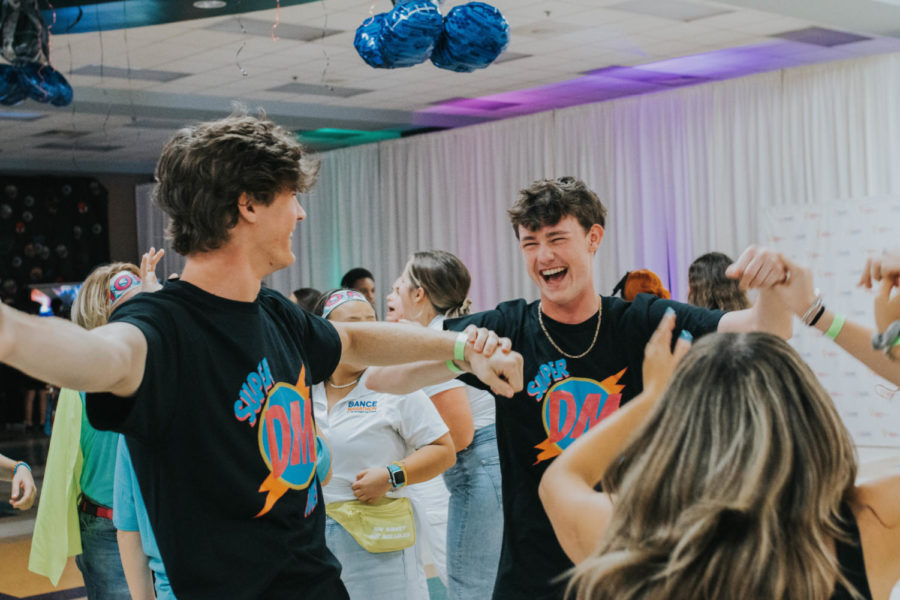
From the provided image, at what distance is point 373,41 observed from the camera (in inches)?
193

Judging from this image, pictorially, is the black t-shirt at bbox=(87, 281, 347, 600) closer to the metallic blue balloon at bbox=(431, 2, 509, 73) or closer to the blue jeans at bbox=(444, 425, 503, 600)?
the blue jeans at bbox=(444, 425, 503, 600)

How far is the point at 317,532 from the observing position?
77.6 inches

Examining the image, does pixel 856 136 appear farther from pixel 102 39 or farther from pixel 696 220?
pixel 102 39

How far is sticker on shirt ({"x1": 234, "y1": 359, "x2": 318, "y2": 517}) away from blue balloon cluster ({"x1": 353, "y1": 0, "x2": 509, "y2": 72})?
3.04m

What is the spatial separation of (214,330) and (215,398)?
12cm

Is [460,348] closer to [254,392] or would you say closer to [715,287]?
[254,392]

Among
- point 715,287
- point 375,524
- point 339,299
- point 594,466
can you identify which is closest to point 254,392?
point 594,466

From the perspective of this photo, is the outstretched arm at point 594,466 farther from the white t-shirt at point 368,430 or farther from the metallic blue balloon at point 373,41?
the metallic blue balloon at point 373,41

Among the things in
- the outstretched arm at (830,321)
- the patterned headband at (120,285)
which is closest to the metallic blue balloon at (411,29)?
the patterned headband at (120,285)

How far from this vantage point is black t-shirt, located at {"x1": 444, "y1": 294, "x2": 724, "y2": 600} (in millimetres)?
2373

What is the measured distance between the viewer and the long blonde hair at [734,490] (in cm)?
126

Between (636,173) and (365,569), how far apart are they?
28.3 ft

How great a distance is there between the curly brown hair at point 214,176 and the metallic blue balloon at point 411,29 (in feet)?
9.51

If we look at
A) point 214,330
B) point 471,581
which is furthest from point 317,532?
point 471,581
